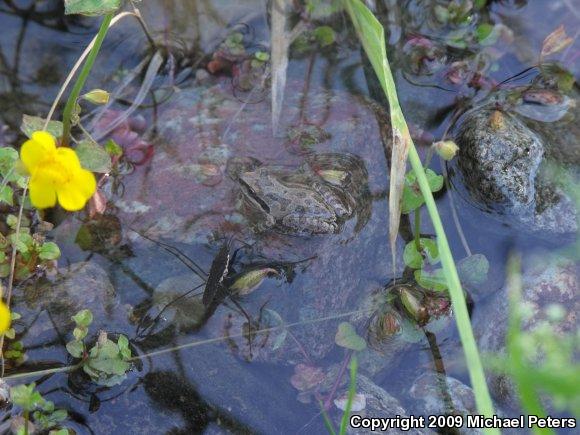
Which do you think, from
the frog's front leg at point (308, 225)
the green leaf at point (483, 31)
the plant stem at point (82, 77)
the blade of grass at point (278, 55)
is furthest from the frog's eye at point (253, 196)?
the green leaf at point (483, 31)

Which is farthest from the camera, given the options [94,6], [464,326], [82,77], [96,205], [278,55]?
[278,55]

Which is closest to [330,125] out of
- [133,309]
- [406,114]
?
[406,114]

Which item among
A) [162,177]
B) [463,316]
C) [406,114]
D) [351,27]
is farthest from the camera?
A: [351,27]

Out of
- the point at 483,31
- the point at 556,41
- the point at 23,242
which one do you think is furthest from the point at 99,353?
the point at 556,41

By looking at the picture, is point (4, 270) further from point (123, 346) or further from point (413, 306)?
point (413, 306)

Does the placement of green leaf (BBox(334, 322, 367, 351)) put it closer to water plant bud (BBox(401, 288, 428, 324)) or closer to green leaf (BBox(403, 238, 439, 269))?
water plant bud (BBox(401, 288, 428, 324))

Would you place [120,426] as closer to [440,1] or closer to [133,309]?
[133,309]
